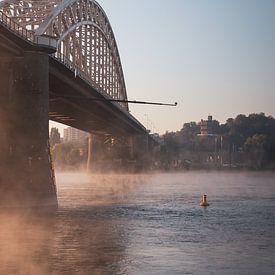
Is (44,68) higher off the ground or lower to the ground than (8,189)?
higher

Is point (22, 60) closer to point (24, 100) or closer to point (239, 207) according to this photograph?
point (24, 100)

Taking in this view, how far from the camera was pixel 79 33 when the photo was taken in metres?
96.1

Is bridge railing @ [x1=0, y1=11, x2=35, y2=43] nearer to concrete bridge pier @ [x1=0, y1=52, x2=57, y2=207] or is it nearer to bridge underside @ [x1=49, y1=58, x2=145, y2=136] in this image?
concrete bridge pier @ [x1=0, y1=52, x2=57, y2=207]

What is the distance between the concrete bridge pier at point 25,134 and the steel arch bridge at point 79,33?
282 centimetres

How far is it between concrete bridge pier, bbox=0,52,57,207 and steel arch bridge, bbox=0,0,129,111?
282 cm

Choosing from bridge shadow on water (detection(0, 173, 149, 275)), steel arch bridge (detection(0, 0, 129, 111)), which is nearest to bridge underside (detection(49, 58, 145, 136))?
steel arch bridge (detection(0, 0, 129, 111))

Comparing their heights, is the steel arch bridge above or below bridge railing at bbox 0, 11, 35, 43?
above

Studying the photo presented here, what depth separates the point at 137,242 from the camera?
2955cm

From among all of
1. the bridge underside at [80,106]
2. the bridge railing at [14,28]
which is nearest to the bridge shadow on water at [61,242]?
the bridge railing at [14,28]

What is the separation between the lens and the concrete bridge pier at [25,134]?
4397cm

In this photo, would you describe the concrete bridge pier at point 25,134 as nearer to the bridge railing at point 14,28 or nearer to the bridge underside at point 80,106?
the bridge railing at point 14,28

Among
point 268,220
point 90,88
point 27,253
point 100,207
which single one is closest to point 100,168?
point 90,88

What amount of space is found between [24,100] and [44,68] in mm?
2987

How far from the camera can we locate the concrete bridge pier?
44.0 meters
